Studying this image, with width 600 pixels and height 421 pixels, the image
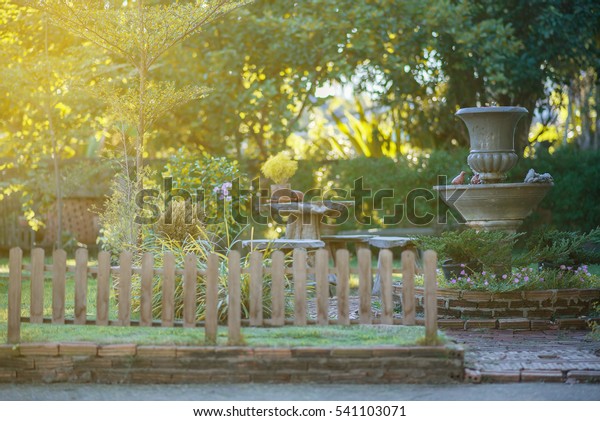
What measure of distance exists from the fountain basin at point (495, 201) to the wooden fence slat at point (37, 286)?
4.04m

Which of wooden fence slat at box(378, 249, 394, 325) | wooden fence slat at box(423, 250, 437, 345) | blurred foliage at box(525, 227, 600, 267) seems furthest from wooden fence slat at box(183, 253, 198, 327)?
blurred foliage at box(525, 227, 600, 267)

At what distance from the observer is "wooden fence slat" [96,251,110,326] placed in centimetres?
580

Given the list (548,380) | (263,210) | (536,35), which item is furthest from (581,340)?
(536,35)

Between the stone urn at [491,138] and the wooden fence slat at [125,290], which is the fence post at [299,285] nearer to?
the wooden fence slat at [125,290]

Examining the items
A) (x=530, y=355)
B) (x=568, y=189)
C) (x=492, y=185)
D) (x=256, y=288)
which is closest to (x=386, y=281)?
(x=256, y=288)

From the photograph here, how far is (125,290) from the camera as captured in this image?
5.89 metres

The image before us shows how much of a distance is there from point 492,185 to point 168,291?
12.0ft

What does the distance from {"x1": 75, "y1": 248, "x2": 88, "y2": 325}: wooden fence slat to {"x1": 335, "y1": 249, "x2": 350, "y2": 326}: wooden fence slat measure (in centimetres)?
172

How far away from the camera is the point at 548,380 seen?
547cm

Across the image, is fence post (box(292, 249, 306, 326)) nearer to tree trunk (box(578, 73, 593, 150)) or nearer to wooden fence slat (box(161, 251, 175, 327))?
wooden fence slat (box(161, 251, 175, 327))

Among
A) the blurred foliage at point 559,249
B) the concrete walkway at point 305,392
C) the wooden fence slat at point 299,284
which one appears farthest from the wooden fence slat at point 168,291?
the blurred foliage at point 559,249

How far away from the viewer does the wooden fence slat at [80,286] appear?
19.1 ft

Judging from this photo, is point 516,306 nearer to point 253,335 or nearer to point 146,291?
point 253,335

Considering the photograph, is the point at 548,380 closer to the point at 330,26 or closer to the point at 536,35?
the point at 330,26
